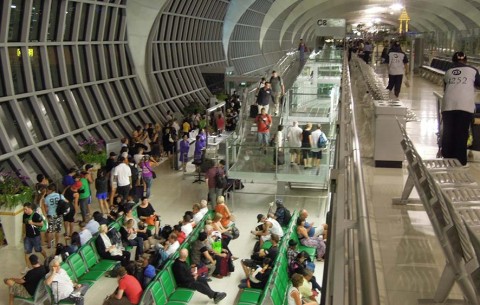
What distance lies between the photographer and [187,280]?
10164mm

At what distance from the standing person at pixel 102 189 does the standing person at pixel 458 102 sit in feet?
31.7

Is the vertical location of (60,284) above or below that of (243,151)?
below

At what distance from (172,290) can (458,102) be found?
570 cm

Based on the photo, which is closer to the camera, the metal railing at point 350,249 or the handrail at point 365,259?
the handrail at point 365,259

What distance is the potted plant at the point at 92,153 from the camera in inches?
683

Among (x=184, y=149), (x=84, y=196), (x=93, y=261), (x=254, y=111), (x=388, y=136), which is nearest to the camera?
(x=388, y=136)

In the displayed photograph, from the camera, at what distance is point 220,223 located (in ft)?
43.3

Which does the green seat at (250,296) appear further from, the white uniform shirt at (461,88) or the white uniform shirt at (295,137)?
the white uniform shirt at (295,137)

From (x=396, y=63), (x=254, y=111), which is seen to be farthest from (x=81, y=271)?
(x=254, y=111)

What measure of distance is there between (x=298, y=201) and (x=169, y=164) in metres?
6.40

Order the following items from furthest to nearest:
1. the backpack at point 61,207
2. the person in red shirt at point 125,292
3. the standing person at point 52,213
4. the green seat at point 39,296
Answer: the standing person at point 52,213, the backpack at point 61,207, the green seat at point 39,296, the person in red shirt at point 125,292

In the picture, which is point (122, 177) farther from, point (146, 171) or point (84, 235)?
point (84, 235)

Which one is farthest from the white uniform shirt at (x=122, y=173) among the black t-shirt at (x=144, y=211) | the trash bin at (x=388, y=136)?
the trash bin at (x=388, y=136)

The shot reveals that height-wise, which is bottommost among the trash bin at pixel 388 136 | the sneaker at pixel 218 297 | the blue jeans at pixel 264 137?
the sneaker at pixel 218 297
